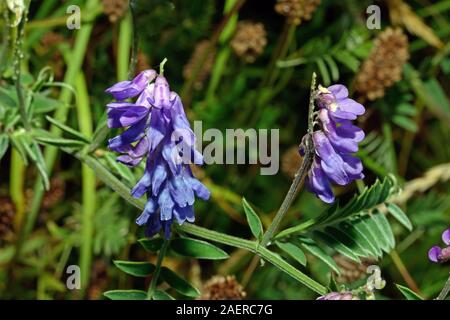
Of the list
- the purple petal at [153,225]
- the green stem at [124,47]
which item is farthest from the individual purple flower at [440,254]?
the green stem at [124,47]

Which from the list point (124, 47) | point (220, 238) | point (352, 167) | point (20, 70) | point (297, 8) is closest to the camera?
point (352, 167)

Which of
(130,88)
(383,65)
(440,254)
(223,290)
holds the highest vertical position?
(383,65)

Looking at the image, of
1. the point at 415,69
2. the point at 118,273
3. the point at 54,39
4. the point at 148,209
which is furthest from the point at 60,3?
the point at 148,209

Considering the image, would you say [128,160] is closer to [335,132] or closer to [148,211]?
[148,211]

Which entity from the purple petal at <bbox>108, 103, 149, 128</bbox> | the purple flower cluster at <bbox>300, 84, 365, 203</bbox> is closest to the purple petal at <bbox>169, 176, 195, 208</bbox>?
the purple petal at <bbox>108, 103, 149, 128</bbox>

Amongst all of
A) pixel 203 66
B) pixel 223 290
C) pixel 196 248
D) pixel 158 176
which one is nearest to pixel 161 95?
pixel 158 176

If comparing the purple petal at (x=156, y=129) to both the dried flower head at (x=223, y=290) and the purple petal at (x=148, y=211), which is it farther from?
the dried flower head at (x=223, y=290)
